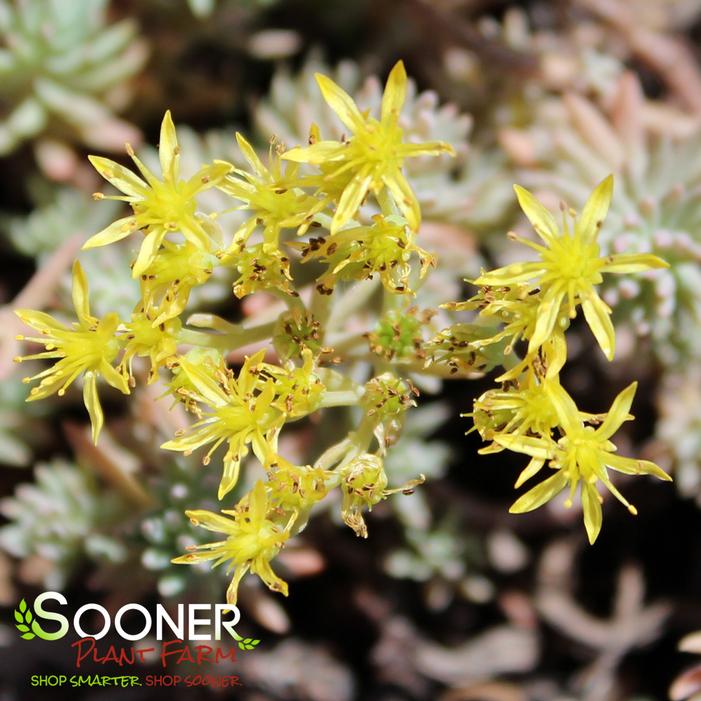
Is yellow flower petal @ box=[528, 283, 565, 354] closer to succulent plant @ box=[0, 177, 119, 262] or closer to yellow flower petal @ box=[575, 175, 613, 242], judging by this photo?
yellow flower petal @ box=[575, 175, 613, 242]

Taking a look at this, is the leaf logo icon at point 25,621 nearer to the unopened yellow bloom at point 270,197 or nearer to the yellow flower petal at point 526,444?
the unopened yellow bloom at point 270,197

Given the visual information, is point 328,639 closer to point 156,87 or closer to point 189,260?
point 189,260

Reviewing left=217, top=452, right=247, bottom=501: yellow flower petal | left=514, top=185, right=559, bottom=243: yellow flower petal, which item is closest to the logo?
left=217, top=452, right=247, bottom=501: yellow flower petal

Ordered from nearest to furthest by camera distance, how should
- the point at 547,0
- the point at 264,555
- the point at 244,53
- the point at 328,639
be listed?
the point at 264,555
the point at 328,639
the point at 244,53
the point at 547,0

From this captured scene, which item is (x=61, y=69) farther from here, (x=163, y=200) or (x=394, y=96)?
(x=394, y=96)

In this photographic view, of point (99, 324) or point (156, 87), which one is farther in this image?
point (156, 87)

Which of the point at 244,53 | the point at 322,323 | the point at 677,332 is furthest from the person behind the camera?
the point at 244,53

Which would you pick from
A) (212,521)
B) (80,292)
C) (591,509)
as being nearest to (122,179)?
(80,292)

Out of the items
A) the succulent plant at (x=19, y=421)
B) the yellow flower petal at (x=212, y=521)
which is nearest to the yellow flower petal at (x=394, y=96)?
the yellow flower petal at (x=212, y=521)

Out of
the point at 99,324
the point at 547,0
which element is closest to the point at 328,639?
the point at 99,324
